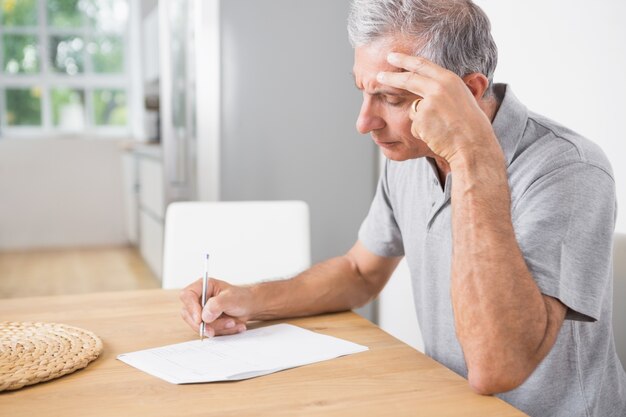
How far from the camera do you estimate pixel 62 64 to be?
6.57 meters

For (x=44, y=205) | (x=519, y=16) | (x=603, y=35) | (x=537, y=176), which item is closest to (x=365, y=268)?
(x=537, y=176)

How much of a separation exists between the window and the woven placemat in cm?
583

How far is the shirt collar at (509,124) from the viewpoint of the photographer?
1.20 m

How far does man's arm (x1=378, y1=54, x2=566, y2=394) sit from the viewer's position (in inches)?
37.6

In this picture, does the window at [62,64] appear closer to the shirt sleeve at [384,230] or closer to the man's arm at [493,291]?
the shirt sleeve at [384,230]

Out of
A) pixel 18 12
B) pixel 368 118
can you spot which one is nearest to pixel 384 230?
pixel 368 118

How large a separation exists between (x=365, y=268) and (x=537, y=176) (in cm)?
53

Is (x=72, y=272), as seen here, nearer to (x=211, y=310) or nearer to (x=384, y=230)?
(x=384, y=230)

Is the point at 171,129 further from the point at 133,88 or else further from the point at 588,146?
the point at 133,88

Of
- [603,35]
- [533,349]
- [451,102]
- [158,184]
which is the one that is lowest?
[158,184]

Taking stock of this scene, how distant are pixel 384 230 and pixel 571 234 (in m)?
0.56

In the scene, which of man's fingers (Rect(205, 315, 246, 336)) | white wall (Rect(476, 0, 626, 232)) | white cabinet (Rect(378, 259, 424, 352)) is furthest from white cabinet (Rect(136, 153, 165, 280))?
man's fingers (Rect(205, 315, 246, 336))

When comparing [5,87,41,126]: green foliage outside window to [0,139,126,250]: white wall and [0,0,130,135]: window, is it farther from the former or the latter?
[0,139,126,250]: white wall

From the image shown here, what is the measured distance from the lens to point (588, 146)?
1.15 m
